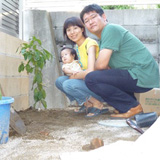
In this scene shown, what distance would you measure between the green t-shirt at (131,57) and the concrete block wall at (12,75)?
1085 mm

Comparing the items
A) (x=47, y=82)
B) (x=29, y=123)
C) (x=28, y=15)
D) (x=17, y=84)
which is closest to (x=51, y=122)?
(x=29, y=123)

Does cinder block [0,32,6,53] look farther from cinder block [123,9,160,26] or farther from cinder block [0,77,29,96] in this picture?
cinder block [123,9,160,26]

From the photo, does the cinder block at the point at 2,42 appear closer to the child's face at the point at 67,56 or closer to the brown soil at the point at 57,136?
the child's face at the point at 67,56

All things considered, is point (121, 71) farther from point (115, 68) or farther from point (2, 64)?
point (2, 64)

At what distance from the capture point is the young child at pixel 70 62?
2.64 m

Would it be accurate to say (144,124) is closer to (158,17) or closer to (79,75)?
(79,75)

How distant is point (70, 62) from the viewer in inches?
107

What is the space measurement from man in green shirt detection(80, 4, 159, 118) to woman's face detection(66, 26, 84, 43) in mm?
165

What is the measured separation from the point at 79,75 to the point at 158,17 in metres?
1.80

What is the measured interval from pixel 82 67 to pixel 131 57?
56 cm

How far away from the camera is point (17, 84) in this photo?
3.09 metres

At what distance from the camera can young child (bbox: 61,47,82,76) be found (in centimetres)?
264

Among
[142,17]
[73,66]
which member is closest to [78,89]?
[73,66]

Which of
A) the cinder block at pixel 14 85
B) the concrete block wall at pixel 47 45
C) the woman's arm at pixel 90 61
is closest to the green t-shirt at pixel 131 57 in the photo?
the woman's arm at pixel 90 61
